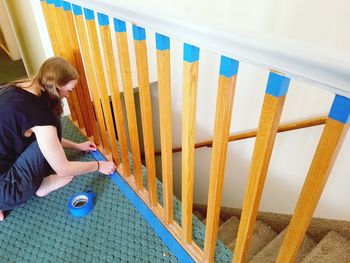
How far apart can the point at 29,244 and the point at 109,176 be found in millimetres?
491

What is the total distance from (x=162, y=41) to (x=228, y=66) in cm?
25

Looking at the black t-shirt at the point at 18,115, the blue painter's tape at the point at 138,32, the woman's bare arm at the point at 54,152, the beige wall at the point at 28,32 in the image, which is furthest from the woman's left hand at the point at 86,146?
the blue painter's tape at the point at 138,32

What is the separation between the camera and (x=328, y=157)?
1.60 feet

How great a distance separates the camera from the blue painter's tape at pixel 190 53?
0.66 metres

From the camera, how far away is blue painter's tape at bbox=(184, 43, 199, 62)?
66cm

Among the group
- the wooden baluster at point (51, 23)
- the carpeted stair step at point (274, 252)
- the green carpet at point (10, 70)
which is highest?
the wooden baluster at point (51, 23)

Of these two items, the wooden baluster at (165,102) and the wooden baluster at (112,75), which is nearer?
the wooden baluster at (165,102)

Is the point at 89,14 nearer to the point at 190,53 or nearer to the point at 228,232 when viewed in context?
the point at 190,53

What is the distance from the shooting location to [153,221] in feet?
4.12

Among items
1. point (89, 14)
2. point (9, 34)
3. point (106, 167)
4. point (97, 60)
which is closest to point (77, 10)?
point (89, 14)

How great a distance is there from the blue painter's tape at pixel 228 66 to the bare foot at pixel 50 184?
1133mm

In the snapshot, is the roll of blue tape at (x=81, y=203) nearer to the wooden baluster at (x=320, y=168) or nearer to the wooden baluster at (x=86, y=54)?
the wooden baluster at (x=86, y=54)

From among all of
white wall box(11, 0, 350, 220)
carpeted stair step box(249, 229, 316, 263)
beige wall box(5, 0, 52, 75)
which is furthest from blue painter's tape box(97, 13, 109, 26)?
carpeted stair step box(249, 229, 316, 263)

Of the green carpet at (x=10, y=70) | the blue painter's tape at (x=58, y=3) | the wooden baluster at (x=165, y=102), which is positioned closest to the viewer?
the wooden baluster at (x=165, y=102)
